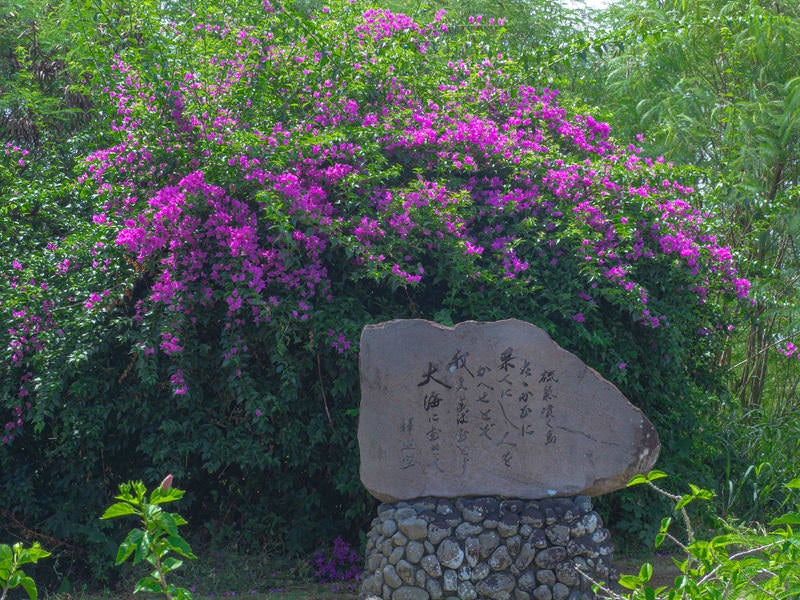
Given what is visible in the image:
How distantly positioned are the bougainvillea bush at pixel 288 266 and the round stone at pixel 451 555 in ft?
3.06

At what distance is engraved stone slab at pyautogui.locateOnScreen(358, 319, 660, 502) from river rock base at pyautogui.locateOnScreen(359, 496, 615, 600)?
0.24ft

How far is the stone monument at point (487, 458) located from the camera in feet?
14.0

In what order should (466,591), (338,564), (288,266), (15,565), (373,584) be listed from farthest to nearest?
(338,564) < (288,266) < (373,584) < (466,591) < (15,565)

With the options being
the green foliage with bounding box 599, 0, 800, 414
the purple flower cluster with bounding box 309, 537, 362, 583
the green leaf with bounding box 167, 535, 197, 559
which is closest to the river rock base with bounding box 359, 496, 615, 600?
the purple flower cluster with bounding box 309, 537, 362, 583

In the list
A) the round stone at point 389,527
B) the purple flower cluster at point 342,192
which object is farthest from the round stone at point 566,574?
the purple flower cluster at point 342,192

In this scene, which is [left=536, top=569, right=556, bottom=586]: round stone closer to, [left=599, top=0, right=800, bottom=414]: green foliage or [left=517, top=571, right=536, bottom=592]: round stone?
[left=517, top=571, right=536, bottom=592]: round stone

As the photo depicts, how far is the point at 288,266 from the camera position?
15.6 ft

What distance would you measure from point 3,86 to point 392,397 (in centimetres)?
500

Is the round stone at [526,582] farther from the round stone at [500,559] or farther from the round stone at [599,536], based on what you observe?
the round stone at [599,536]

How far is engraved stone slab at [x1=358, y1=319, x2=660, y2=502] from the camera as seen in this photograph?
14.3 feet

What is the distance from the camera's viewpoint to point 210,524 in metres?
5.34

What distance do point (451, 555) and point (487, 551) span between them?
162mm

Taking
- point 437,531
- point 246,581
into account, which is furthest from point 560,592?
point 246,581

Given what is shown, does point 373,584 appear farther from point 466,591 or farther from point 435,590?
point 466,591
